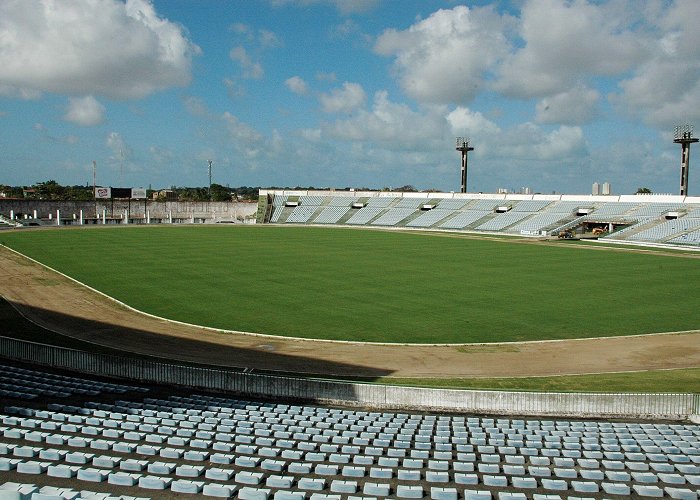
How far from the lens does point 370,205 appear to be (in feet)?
439

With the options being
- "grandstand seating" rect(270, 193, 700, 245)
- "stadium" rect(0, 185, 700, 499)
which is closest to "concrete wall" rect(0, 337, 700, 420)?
"stadium" rect(0, 185, 700, 499)

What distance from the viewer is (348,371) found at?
A: 88.2 feet

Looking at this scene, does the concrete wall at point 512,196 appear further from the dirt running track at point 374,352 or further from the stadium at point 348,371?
the dirt running track at point 374,352

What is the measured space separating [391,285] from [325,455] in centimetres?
3586

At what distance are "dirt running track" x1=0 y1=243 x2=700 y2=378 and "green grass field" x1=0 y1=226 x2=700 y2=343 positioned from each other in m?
1.72

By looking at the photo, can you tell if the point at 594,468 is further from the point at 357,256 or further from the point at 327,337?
the point at 357,256

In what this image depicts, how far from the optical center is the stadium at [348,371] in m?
12.1

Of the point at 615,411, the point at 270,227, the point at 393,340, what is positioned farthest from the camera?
the point at 270,227

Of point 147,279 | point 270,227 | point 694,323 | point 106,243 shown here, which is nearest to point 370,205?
point 270,227

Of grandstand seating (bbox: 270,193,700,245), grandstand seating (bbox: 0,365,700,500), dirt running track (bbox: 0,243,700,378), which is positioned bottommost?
dirt running track (bbox: 0,243,700,378)

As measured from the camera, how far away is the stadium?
12.1m

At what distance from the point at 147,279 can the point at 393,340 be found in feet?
87.5

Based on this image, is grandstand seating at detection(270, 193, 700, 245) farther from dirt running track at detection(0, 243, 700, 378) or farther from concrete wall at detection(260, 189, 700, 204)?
dirt running track at detection(0, 243, 700, 378)

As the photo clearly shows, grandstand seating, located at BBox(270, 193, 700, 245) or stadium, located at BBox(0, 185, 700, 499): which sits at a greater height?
grandstand seating, located at BBox(270, 193, 700, 245)
